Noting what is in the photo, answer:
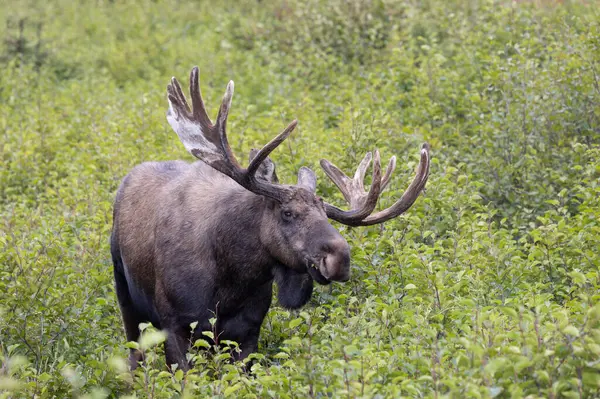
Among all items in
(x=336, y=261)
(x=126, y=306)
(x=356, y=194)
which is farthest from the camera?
(x=126, y=306)

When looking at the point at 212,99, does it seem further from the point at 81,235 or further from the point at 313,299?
the point at 313,299

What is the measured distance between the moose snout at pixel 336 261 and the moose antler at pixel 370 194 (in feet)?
1.93

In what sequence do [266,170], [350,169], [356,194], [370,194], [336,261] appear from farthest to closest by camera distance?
[350,169]
[356,194]
[266,170]
[370,194]
[336,261]

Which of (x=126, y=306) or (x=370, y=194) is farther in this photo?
(x=126, y=306)

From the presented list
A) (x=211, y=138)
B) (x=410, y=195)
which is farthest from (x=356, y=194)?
(x=211, y=138)

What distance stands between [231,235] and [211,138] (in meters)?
0.68

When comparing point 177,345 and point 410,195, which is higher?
point 410,195

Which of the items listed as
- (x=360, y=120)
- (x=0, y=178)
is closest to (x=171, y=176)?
(x=360, y=120)

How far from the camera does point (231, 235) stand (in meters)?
6.21

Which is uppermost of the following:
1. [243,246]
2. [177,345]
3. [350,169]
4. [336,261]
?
[350,169]

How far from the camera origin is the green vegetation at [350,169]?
4832 millimetres

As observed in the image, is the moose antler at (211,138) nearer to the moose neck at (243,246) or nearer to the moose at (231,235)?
the moose at (231,235)

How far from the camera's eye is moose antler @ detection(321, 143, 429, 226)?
613cm

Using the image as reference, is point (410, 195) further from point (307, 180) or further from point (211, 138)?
point (211, 138)
